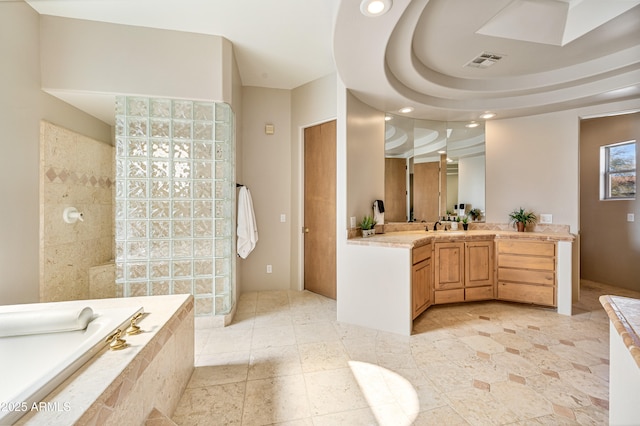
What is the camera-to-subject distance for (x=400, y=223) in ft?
11.5

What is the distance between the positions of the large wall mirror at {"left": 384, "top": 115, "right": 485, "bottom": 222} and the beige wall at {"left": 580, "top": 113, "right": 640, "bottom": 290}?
195cm

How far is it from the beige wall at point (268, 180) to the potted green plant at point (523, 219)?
318cm

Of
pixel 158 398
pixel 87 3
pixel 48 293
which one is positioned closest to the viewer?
pixel 158 398

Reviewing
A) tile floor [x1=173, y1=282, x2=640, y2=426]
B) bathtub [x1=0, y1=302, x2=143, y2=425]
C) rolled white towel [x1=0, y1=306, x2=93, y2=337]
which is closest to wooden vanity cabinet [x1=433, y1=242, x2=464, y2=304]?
tile floor [x1=173, y1=282, x2=640, y2=426]

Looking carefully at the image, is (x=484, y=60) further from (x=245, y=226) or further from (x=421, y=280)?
(x=245, y=226)

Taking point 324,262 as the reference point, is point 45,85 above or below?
above

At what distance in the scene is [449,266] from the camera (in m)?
3.09

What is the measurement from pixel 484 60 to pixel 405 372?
305cm

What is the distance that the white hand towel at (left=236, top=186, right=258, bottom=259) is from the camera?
305cm

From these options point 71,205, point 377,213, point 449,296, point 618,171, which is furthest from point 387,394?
point 618,171

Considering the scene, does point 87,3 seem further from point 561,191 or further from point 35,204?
point 561,191

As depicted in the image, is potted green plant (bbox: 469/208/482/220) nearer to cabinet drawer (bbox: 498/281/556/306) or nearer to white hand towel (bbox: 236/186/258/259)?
cabinet drawer (bbox: 498/281/556/306)

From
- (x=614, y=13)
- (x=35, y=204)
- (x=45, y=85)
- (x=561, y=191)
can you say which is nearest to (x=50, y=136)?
(x=45, y=85)

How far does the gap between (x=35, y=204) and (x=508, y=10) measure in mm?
4301
